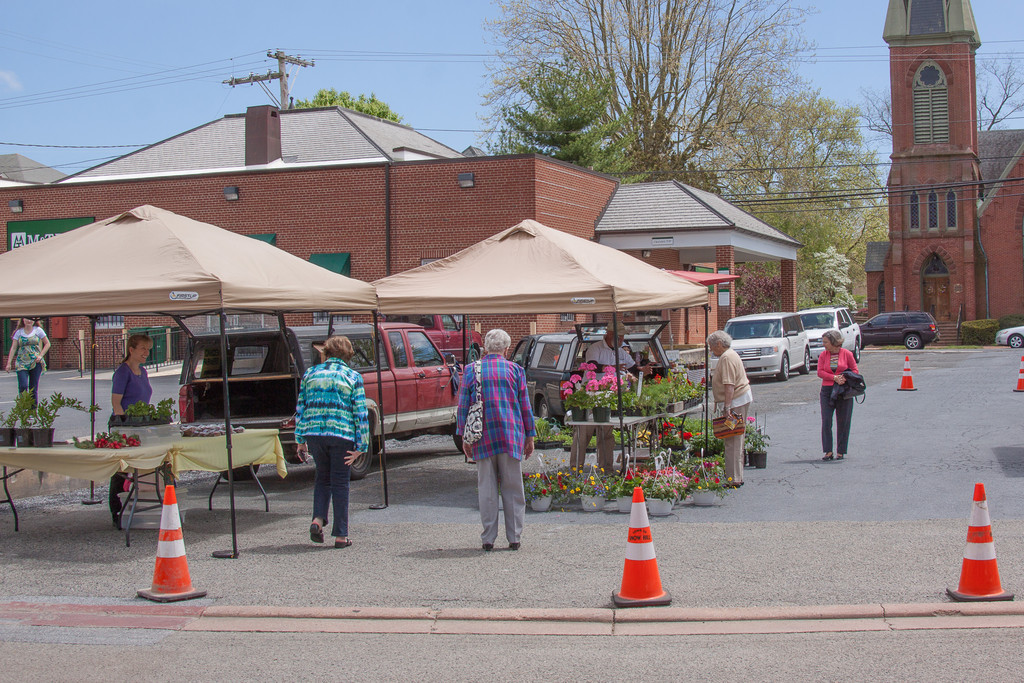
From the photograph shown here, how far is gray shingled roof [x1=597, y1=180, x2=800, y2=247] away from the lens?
29859 mm

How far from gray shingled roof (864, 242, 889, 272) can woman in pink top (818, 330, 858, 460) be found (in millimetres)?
53271

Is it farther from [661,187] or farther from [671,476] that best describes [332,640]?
[661,187]

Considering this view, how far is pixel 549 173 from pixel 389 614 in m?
23.2

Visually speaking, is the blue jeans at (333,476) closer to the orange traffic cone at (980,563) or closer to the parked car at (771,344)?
the orange traffic cone at (980,563)

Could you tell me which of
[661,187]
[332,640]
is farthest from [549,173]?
[332,640]

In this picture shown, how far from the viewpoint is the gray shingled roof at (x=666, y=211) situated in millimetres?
29859

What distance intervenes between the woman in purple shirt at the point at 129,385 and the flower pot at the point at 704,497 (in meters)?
5.64

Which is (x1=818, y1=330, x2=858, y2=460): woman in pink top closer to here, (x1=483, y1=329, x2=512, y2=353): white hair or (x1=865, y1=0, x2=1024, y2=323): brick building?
(x1=483, y1=329, x2=512, y2=353): white hair

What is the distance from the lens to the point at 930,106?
2253 inches

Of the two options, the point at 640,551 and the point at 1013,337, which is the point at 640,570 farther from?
the point at 1013,337

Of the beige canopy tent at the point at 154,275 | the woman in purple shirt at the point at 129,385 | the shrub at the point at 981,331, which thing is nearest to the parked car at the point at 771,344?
the beige canopy tent at the point at 154,275

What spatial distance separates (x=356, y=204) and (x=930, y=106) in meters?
41.2

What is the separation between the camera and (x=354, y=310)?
996 centimetres

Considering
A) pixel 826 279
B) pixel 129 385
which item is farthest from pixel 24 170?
pixel 129 385
